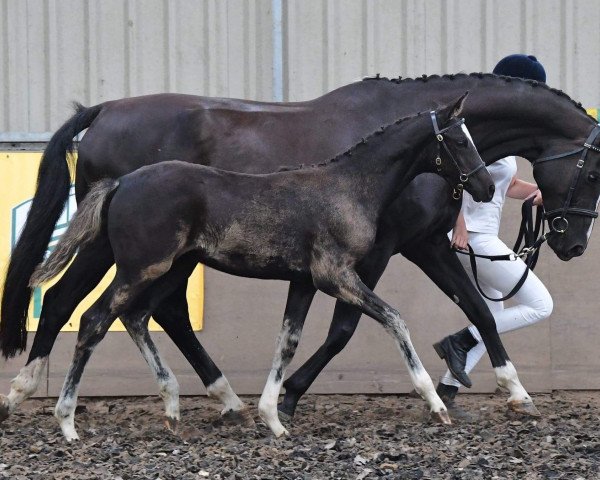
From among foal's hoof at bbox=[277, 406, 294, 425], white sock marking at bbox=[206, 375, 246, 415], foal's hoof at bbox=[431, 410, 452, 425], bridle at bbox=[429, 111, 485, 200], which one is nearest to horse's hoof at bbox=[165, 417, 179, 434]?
white sock marking at bbox=[206, 375, 246, 415]

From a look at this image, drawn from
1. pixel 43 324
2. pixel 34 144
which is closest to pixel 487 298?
pixel 43 324

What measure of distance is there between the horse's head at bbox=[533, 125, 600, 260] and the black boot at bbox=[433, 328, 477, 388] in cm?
75

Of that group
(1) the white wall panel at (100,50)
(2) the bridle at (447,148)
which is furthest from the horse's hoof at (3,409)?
(1) the white wall panel at (100,50)

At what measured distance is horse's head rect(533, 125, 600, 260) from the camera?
6.07m

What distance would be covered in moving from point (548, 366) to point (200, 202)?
9.83 ft

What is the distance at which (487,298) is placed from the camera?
6645 mm

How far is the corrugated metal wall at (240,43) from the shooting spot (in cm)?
846

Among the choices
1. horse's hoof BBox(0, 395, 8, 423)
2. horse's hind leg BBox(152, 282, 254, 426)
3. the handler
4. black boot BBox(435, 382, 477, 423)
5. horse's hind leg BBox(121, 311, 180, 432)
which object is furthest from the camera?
the handler

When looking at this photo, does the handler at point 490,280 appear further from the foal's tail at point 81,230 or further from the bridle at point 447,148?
the foal's tail at point 81,230

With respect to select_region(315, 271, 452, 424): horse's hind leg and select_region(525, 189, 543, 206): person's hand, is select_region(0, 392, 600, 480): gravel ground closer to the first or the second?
select_region(315, 271, 452, 424): horse's hind leg

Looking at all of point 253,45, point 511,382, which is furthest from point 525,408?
point 253,45

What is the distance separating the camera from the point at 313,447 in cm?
514

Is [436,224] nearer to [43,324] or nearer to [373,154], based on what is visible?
[373,154]

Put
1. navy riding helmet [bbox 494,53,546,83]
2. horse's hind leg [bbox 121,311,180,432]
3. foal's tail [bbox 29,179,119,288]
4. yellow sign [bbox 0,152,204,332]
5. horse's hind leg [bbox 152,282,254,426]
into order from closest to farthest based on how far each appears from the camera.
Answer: foal's tail [bbox 29,179,119,288], horse's hind leg [bbox 121,311,180,432], horse's hind leg [bbox 152,282,254,426], navy riding helmet [bbox 494,53,546,83], yellow sign [bbox 0,152,204,332]
